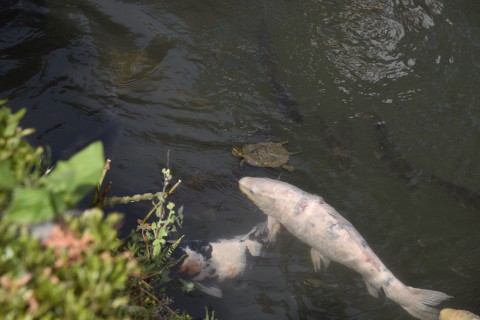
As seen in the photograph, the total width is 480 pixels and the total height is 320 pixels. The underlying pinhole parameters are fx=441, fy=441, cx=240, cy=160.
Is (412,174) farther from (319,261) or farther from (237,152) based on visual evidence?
(237,152)

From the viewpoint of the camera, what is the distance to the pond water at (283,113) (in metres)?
4.75

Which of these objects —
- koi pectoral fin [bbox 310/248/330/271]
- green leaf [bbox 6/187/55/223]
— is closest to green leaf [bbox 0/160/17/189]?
green leaf [bbox 6/187/55/223]

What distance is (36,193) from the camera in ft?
5.32

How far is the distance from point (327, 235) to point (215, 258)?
4.07ft

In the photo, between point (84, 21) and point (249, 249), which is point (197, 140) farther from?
point (84, 21)

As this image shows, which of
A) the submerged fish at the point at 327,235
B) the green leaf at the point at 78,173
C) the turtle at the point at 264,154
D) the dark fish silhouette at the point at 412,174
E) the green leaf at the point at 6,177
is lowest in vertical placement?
the submerged fish at the point at 327,235

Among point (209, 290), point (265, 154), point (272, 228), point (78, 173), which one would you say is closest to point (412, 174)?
point (265, 154)

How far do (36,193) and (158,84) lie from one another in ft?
16.2

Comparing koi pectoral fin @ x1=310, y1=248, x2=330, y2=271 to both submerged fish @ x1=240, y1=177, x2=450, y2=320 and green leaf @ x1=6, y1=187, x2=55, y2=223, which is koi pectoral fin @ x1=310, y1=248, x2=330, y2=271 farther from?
green leaf @ x1=6, y1=187, x2=55, y2=223

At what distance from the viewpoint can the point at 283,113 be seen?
20.9ft

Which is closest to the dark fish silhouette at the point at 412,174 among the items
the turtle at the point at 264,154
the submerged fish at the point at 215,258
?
the turtle at the point at 264,154

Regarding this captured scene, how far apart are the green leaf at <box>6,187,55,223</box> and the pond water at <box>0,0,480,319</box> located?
2.59 metres

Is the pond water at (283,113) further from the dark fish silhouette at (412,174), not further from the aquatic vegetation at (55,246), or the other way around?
the aquatic vegetation at (55,246)

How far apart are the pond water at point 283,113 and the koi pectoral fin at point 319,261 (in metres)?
0.07
